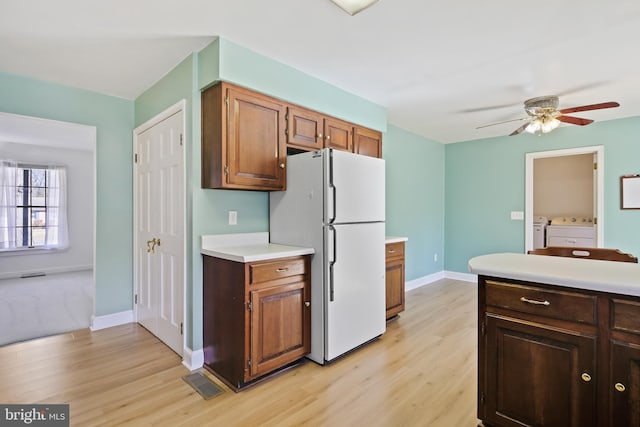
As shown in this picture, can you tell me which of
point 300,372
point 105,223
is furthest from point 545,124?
point 105,223

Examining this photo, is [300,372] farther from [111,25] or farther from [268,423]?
[111,25]

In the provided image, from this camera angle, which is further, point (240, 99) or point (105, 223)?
point (105, 223)

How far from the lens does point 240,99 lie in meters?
2.43

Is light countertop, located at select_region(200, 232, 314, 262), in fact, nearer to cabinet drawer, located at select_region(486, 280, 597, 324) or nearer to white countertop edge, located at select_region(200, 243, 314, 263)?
white countertop edge, located at select_region(200, 243, 314, 263)

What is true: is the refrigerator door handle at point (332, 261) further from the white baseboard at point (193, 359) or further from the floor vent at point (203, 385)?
the white baseboard at point (193, 359)

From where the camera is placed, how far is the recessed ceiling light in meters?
1.87

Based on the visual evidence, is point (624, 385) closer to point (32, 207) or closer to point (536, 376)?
point (536, 376)

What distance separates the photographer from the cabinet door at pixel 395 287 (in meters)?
3.44

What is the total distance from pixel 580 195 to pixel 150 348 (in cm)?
710

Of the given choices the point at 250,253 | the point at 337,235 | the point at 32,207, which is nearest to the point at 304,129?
the point at 337,235

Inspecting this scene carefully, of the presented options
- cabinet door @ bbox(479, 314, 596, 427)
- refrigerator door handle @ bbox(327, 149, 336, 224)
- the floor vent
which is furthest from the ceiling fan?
the floor vent

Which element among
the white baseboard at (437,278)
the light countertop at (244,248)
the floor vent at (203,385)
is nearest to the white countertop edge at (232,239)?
the light countertop at (244,248)
